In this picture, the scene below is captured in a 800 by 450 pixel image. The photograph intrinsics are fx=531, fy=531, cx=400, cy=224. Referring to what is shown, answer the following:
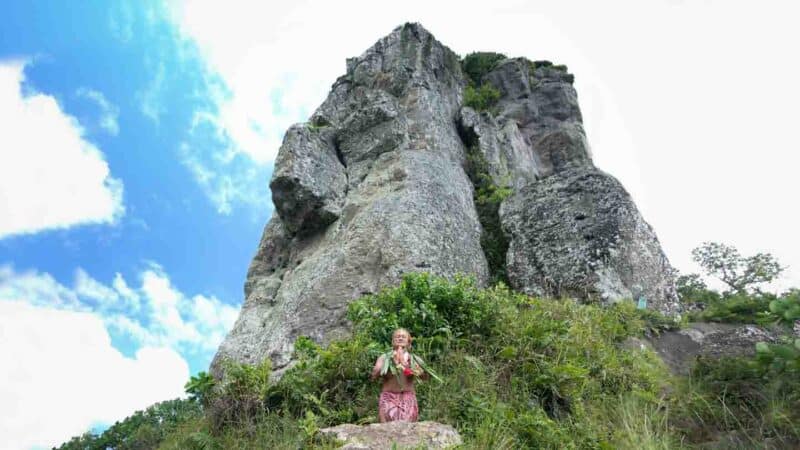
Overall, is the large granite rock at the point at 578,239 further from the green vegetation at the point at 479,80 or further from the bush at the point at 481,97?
the green vegetation at the point at 479,80

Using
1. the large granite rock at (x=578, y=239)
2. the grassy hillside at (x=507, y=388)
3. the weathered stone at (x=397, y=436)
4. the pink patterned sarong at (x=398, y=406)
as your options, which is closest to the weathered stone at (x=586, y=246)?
the large granite rock at (x=578, y=239)

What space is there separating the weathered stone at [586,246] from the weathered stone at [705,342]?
4.17 ft

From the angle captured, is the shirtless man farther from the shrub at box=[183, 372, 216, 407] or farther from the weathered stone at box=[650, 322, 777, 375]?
the weathered stone at box=[650, 322, 777, 375]

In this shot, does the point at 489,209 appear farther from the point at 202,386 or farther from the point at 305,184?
the point at 202,386

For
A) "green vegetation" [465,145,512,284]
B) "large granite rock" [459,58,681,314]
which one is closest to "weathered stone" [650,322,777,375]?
"large granite rock" [459,58,681,314]

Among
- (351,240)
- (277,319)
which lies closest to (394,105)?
(351,240)

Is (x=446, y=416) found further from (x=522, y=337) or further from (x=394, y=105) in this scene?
(x=394, y=105)

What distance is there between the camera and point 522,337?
25.7ft

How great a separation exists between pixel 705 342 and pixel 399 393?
601cm

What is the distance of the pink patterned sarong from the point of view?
6227mm

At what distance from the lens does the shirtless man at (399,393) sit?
6258 millimetres

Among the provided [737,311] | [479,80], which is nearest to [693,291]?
[737,311]

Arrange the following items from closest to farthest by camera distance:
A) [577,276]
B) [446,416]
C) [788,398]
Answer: [788,398] → [446,416] → [577,276]

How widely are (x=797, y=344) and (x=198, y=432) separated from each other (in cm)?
715
